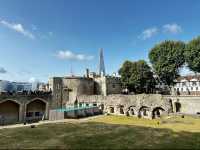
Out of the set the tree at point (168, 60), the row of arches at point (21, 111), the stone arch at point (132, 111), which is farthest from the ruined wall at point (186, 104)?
the row of arches at point (21, 111)

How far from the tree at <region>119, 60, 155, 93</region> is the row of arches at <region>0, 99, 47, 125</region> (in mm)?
24332

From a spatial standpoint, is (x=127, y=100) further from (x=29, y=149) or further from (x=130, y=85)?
(x=29, y=149)

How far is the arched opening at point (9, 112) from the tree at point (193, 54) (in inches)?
1677

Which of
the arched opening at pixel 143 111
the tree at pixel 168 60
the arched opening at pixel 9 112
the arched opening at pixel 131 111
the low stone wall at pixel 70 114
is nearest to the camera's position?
the low stone wall at pixel 70 114

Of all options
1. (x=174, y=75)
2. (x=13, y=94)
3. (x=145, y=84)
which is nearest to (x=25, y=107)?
(x=13, y=94)

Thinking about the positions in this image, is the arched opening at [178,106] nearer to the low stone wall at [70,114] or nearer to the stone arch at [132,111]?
the stone arch at [132,111]

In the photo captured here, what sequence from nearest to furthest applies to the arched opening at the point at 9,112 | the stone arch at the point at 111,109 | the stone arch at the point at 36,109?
1. the arched opening at the point at 9,112
2. the stone arch at the point at 111,109
3. the stone arch at the point at 36,109

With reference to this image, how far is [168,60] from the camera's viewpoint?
46.8 metres

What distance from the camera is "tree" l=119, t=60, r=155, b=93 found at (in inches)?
2077

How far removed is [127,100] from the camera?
41.4m

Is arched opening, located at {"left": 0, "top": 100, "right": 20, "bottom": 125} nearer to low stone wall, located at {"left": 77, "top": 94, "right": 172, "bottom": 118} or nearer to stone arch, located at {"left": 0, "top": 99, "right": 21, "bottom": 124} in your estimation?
stone arch, located at {"left": 0, "top": 99, "right": 21, "bottom": 124}

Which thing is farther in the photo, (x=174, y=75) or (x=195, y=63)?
(x=174, y=75)

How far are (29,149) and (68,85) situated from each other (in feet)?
130

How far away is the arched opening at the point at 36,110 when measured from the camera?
47.2 metres
